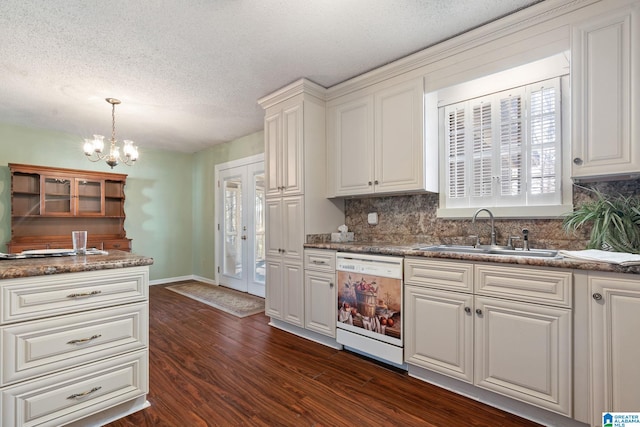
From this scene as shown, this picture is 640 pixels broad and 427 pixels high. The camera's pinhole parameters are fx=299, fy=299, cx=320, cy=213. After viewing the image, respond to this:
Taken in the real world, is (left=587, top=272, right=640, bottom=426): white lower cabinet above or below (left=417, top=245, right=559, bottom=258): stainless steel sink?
below

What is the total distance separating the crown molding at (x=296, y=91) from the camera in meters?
3.01

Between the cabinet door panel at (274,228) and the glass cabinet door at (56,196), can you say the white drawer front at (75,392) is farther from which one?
the glass cabinet door at (56,196)

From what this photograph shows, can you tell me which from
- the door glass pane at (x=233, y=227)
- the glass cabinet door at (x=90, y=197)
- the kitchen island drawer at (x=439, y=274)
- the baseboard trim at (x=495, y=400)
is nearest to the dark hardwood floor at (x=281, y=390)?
the baseboard trim at (x=495, y=400)

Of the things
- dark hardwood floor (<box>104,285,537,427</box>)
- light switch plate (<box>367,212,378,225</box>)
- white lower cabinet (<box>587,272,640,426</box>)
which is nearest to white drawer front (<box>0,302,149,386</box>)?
dark hardwood floor (<box>104,285,537,427</box>)

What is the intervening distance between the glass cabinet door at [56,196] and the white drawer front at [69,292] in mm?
A: 3596

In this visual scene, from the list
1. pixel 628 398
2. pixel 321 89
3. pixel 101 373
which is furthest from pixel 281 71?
pixel 628 398

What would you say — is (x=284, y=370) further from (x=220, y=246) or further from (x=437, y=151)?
(x=220, y=246)

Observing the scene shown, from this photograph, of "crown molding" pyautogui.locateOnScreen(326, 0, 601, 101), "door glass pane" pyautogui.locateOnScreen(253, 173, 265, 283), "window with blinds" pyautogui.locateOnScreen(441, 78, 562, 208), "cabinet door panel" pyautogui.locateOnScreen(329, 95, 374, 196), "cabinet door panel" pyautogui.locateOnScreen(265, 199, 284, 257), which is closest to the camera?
"crown molding" pyautogui.locateOnScreen(326, 0, 601, 101)

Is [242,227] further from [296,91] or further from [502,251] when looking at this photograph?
[502,251]

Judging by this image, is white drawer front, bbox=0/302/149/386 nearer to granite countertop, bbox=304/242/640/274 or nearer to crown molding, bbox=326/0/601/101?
granite countertop, bbox=304/242/640/274

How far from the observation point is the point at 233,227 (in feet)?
17.0

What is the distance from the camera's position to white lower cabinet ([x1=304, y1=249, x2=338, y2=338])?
273 cm

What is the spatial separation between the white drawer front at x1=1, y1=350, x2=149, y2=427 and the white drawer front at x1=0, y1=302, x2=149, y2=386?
2.0 inches

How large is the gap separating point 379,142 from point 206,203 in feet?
13.3
